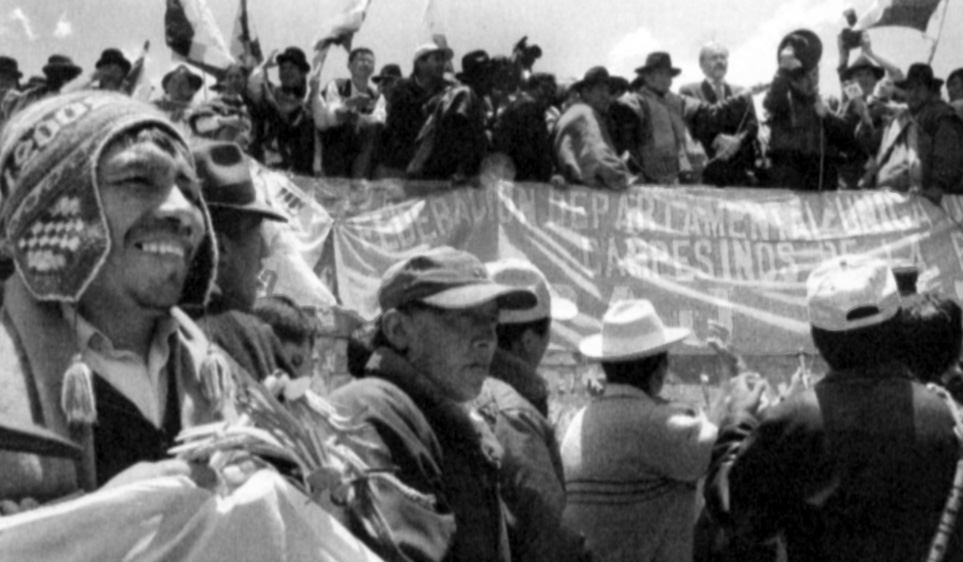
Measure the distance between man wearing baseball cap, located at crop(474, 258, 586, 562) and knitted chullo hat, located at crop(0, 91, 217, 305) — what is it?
1662 mm

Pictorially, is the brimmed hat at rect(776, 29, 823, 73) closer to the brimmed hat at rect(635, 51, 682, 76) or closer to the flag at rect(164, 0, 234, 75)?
the brimmed hat at rect(635, 51, 682, 76)

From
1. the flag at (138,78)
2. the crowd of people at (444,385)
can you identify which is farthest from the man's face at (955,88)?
the crowd of people at (444,385)

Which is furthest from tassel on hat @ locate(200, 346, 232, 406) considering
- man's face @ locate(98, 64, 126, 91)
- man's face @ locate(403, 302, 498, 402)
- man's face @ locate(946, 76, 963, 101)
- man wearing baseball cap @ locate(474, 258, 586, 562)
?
man's face @ locate(946, 76, 963, 101)

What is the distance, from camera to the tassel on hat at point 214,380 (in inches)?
105

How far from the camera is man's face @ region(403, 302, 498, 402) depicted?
3.80m

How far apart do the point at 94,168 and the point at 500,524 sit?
1.48 meters

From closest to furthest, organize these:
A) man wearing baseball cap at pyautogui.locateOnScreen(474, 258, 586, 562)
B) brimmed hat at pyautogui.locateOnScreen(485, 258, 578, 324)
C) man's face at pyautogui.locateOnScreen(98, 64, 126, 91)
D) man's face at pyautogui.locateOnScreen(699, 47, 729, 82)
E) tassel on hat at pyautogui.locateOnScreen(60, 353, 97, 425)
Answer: tassel on hat at pyautogui.locateOnScreen(60, 353, 97, 425) < man wearing baseball cap at pyautogui.locateOnScreen(474, 258, 586, 562) < brimmed hat at pyautogui.locateOnScreen(485, 258, 578, 324) < man's face at pyautogui.locateOnScreen(98, 64, 126, 91) < man's face at pyautogui.locateOnScreen(699, 47, 729, 82)

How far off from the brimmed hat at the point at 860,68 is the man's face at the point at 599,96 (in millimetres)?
2604

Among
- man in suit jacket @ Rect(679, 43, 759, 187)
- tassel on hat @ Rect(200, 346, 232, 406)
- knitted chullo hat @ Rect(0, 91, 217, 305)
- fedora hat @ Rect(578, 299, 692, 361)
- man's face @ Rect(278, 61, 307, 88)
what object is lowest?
man in suit jacket @ Rect(679, 43, 759, 187)

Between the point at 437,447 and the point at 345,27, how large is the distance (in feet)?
33.0

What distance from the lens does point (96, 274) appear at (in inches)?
101

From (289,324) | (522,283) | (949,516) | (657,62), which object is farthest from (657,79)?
(949,516)

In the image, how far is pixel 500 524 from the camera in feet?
12.4

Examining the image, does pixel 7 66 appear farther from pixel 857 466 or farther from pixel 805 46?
pixel 857 466
